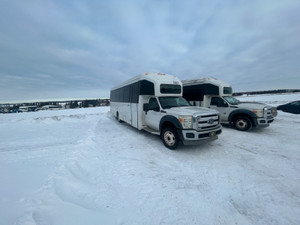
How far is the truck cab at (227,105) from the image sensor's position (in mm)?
6566

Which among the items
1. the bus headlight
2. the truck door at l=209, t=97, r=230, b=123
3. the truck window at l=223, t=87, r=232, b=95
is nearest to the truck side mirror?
the truck door at l=209, t=97, r=230, b=123

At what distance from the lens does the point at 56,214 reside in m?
1.94

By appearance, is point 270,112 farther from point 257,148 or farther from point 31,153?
point 31,153

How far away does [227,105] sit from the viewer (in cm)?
761

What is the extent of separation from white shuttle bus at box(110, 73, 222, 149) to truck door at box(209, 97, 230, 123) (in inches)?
133

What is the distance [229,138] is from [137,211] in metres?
5.72

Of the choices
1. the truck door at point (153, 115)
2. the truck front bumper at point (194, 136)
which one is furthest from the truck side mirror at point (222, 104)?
the truck door at point (153, 115)

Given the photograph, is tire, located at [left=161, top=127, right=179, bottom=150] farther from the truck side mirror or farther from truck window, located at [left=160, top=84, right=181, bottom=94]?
the truck side mirror

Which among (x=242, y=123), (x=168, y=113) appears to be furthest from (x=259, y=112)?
(x=168, y=113)

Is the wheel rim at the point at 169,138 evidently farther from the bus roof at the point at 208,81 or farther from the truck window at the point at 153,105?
the bus roof at the point at 208,81

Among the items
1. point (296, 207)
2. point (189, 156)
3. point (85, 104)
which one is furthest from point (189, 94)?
point (85, 104)

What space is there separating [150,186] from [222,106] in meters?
7.37

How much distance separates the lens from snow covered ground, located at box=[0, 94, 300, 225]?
80.3 inches

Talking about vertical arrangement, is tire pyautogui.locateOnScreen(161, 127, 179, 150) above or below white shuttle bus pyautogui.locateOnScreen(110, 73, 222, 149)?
below
